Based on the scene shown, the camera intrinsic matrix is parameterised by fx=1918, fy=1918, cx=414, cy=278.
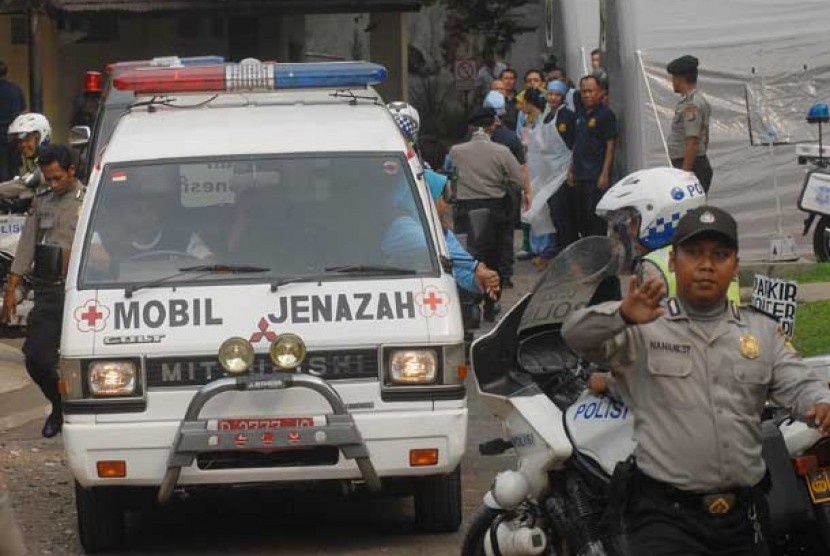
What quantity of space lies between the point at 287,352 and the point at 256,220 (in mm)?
1002

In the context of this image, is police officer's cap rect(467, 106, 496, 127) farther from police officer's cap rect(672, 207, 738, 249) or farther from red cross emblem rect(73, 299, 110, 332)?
police officer's cap rect(672, 207, 738, 249)

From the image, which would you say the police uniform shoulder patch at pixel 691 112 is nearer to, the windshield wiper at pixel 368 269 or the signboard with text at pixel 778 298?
the windshield wiper at pixel 368 269

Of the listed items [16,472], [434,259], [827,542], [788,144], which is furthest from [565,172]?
[827,542]

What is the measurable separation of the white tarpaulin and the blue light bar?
951 centimetres

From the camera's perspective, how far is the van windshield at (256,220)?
859cm

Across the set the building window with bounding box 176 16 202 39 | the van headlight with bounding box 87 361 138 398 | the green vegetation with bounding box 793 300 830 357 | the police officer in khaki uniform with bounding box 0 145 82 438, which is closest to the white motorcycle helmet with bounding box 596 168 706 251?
the van headlight with bounding box 87 361 138 398

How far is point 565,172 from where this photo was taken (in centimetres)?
2000

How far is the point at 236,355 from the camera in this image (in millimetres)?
8008

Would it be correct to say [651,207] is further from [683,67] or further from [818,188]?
[818,188]

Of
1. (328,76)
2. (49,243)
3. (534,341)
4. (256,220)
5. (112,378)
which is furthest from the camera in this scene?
(49,243)

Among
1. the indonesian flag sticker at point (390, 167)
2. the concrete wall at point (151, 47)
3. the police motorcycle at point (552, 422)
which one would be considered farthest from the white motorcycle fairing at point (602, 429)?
the concrete wall at point (151, 47)

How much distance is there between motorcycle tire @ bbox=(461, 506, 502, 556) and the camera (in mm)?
6492

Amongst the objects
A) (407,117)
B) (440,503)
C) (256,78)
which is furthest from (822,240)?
(440,503)

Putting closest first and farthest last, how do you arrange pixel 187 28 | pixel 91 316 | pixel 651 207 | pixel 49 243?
pixel 651 207, pixel 91 316, pixel 49 243, pixel 187 28
